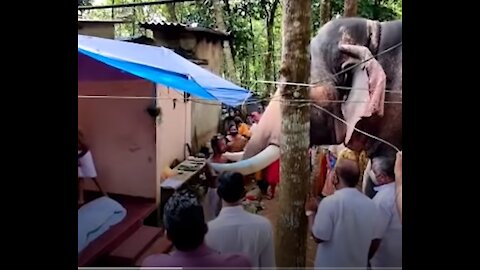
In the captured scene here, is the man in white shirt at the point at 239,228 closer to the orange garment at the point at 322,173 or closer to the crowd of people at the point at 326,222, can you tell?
the crowd of people at the point at 326,222

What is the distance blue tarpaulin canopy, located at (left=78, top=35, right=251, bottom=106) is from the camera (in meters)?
2.25

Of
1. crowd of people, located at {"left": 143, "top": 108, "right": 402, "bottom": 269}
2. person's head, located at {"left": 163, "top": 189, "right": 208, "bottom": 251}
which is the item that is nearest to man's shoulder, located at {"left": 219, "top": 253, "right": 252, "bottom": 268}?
crowd of people, located at {"left": 143, "top": 108, "right": 402, "bottom": 269}

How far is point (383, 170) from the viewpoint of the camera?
94.1 inches

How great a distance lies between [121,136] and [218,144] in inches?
17.9

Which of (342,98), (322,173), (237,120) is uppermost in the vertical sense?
(342,98)

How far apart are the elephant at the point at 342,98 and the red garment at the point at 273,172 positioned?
0.02 meters

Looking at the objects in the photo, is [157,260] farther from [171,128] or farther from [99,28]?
[99,28]

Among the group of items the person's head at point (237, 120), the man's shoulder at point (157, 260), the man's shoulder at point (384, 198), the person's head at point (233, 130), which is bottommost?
the man's shoulder at point (157, 260)

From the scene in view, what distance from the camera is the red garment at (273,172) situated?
2.48 m

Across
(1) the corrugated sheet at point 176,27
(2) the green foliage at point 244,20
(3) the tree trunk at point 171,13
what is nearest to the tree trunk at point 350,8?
(2) the green foliage at point 244,20

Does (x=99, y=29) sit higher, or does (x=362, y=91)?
(x=99, y=29)

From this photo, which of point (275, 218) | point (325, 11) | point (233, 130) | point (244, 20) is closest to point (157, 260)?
point (275, 218)
